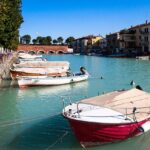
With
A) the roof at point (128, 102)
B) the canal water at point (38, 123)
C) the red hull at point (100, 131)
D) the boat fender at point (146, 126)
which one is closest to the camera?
the red hull at point (100, 131)

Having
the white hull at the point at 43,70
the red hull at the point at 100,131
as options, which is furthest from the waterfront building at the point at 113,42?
the red hull at the point at 100,131

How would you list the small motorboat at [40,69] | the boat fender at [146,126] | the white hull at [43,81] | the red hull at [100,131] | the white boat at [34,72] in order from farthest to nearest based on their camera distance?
the small motorboat at [40,69]
the white boat at [34,72]
the white hull at [43,81]
the boat fender at [146,126]
the red hull at [100,131]

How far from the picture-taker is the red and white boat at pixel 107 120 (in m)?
14.9

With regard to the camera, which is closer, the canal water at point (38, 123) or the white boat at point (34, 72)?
the canal water at point (38, 123)

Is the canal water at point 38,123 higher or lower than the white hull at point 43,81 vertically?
lower

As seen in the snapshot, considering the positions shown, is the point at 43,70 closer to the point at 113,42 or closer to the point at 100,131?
the point at 100,131

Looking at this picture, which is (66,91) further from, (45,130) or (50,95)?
(45,130)

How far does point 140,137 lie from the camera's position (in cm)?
1639

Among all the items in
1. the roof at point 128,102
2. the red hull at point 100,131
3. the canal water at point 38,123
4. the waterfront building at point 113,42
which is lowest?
the canal water at point 38,123

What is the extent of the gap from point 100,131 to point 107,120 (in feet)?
1.64

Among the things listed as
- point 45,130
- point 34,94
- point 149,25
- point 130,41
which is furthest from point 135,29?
point 45,130

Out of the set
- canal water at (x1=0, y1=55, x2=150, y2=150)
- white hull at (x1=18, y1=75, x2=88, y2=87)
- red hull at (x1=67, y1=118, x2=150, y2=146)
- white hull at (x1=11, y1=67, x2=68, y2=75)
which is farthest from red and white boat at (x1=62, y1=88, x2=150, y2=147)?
white hull at (x1=11, y1=67, x2=68, y2=75)

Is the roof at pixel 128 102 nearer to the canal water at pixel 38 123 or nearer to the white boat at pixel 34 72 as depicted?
the canal water at pixel 38 123

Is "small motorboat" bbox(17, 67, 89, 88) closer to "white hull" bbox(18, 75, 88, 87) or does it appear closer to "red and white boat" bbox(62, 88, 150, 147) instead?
"white hull" bbox(18, 75, 88, 87)
